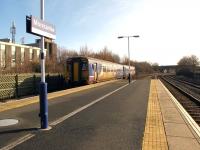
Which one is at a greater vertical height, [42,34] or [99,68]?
[42,34]

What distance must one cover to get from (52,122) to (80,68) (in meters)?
22.8

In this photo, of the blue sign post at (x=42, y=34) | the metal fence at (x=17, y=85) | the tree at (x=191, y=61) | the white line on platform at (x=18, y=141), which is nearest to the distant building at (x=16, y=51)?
the metal fence at (x=17, y=85)

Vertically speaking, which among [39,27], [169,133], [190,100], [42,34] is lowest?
[190,100]

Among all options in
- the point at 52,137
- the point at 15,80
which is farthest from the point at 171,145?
the point at 15,80

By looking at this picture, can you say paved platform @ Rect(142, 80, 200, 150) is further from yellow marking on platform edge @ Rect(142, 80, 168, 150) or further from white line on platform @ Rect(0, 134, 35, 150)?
white line on platform @ Rect(0, 134, 35, 150)

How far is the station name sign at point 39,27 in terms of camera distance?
8.01 metres

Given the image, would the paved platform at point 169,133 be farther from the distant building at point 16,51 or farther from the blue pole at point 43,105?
the distant building at point 16,51

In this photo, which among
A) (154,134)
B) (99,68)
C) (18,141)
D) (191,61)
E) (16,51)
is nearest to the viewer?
Answer: (18,141)

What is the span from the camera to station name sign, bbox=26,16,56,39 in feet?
26.3

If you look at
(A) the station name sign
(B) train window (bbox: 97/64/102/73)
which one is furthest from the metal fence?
(A) the station name sign

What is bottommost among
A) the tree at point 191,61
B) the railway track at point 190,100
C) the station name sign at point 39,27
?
the railway track at point 190,100

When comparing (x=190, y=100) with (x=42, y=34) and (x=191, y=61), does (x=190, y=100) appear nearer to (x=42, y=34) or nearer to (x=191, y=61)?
(x=42, y=34)

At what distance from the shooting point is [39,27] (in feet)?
27.5

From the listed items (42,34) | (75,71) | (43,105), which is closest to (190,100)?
(75,71)
